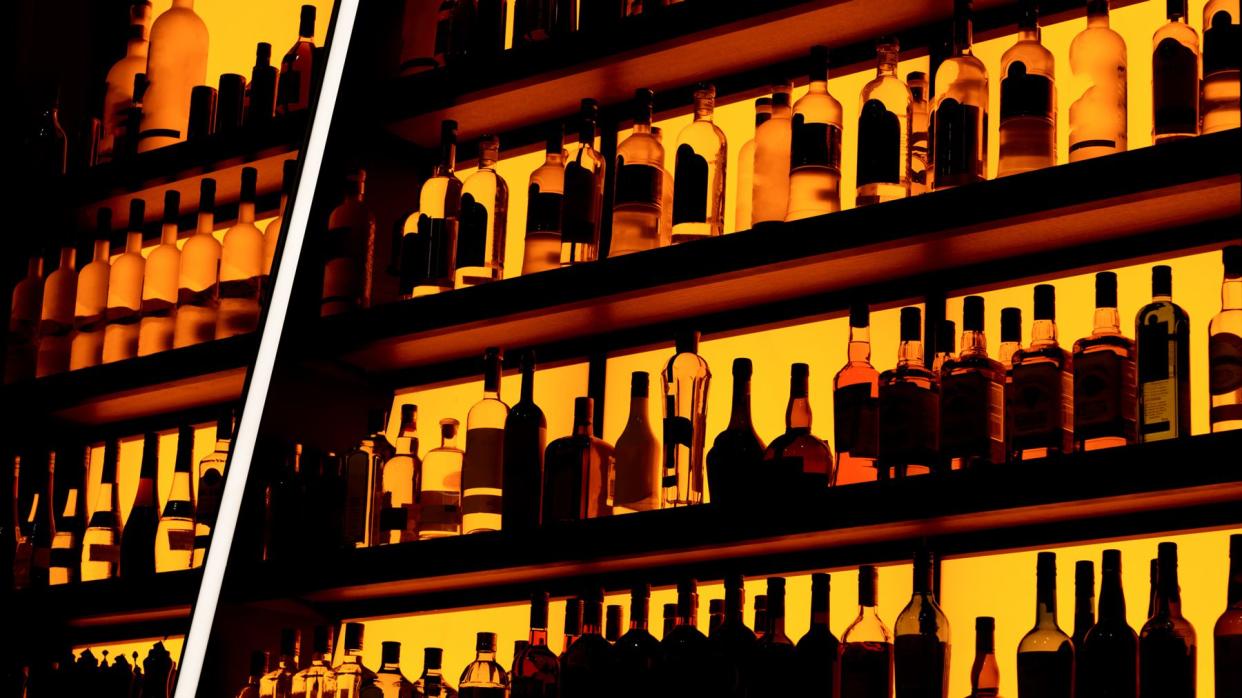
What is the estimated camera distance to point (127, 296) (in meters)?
2.98

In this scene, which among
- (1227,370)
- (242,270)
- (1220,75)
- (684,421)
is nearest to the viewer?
(1227,370)

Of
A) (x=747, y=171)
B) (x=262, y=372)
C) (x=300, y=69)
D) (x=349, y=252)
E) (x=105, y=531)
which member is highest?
(x=300, y=69)

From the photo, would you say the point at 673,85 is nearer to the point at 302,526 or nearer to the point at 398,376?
the point at 398,376

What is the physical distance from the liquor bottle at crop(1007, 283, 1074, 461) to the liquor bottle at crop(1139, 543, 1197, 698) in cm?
17

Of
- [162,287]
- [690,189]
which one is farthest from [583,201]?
[162,287]

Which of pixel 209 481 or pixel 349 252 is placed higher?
pixel 349 252

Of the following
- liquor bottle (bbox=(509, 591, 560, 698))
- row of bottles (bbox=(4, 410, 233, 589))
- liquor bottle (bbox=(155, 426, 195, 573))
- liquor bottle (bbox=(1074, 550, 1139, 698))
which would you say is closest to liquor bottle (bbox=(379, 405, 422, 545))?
liquor bottle (bbox=(509, 591, 560, 698))

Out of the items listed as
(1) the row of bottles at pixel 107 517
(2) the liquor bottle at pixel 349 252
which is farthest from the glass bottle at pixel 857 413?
(1) the row of bottles at pixel 107 517

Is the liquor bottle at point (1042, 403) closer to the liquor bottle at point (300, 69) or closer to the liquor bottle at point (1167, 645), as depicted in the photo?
the liquor bottle at point (1167, 645)

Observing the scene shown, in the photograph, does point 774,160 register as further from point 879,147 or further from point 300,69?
point 300,69

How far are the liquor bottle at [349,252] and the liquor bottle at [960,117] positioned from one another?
0.93 m

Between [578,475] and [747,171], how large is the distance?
535mm

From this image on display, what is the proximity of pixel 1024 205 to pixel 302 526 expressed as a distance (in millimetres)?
1254

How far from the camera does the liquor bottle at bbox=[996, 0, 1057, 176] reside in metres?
1.92
